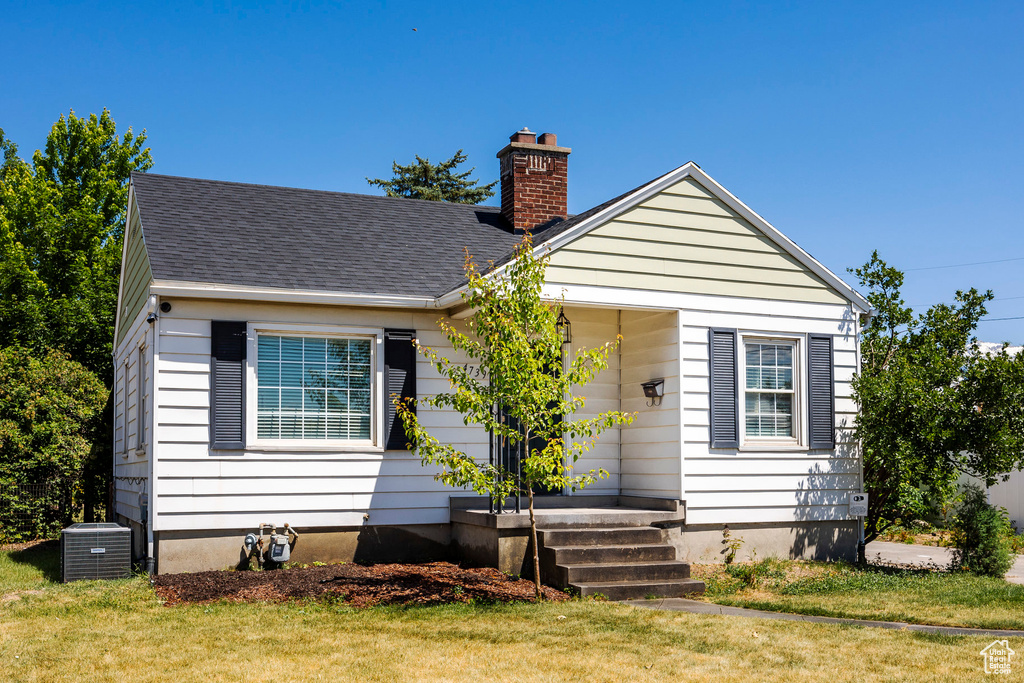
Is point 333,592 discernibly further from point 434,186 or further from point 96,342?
point 434,186

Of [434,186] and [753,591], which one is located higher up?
[434,186]

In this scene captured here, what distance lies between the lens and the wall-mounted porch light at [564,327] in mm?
10977

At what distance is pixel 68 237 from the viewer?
23453 mm

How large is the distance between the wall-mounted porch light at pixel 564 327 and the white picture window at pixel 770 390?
2140 mm

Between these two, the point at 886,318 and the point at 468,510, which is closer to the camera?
the point at 468,510

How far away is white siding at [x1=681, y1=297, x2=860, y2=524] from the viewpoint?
10.7m

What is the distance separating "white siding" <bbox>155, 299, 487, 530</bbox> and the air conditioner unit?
0.67 meters

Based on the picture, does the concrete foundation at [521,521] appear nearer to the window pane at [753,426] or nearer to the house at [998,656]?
the window pane at [753,426]

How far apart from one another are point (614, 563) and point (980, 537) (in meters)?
4.32

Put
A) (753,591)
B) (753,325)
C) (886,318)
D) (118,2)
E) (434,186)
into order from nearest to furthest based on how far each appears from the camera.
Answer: (753,591), (753,325), (886,318), (118,2), (434,186)

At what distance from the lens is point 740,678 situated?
568 centimetres

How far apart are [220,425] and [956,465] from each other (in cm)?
837

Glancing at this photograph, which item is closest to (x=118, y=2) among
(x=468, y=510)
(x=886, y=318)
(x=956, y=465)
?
(x=468, y=510)

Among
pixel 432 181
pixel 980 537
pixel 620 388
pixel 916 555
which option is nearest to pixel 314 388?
pixel 620 388
